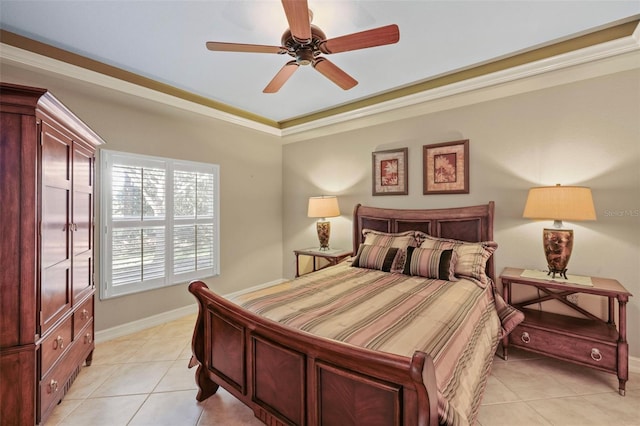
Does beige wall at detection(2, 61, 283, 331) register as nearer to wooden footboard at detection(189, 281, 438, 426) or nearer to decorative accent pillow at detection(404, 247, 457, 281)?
wooden footboard at detection(189, 281, 438, 426)

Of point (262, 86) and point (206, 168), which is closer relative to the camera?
point (262, 86)

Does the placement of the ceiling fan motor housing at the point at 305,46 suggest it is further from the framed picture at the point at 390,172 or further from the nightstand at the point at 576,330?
the nightstand at the point at 576,330

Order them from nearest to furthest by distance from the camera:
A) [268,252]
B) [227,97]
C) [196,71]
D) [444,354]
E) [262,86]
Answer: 1. [444,354]
2. [196,71]
3. [262,86]
4. [227,97]
5. [268,252]

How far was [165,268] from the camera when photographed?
3355 mm

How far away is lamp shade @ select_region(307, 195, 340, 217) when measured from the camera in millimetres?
3830

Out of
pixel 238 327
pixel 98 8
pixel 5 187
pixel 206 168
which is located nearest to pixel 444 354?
pixel 238 327

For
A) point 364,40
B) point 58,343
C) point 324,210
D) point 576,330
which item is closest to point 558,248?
point 576,330

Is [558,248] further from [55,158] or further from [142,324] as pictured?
[142,324]

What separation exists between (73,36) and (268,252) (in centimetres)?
340

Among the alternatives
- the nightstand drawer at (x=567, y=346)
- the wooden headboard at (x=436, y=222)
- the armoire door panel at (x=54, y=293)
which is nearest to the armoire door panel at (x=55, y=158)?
the armoire door panel at (x=54, y=293)

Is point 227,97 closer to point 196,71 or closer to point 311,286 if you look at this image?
point 196,71

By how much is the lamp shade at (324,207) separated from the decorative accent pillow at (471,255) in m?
1.36

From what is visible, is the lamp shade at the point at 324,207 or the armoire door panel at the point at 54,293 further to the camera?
the lamp shade at the point at 324,207

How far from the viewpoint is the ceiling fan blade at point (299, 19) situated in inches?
57.8
